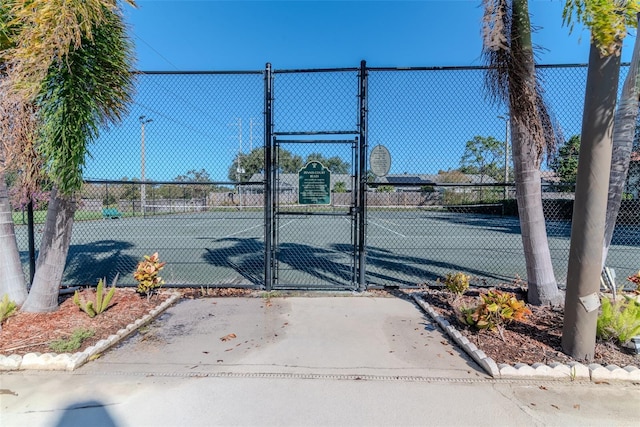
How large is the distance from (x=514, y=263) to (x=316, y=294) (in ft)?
18.7

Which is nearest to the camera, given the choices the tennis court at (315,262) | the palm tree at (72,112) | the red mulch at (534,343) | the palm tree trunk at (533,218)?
the red mulch at (534,343)

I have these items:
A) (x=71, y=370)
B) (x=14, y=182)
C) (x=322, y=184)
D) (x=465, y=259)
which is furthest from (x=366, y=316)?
(x=465, y=259)

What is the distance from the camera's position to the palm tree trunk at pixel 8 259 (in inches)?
158

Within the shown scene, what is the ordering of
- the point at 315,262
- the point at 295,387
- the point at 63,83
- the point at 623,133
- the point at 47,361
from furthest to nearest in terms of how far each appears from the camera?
the point at 315,262, the point at 623,133, the point at 63,83, the point at 47,361, the point at 295,387

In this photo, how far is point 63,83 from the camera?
3477mm

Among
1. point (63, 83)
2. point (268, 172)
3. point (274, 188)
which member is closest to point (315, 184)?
point (274, 188)

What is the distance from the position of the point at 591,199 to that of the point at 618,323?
1322 millimetres

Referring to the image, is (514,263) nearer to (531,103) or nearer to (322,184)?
(531,103)

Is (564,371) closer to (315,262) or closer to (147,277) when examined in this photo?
(147,277)

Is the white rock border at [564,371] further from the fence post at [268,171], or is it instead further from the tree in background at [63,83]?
the tree in background at [63,83]

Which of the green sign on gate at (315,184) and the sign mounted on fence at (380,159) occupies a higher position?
the sign mounted on fence at (380,159)

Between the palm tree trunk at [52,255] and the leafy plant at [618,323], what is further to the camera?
the palm tree trunk at [52,255]

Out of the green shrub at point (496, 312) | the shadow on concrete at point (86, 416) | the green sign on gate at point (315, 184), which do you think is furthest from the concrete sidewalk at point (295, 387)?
the green sign on gate at point (315, 184)

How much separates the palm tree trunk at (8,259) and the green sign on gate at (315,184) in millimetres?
3666
